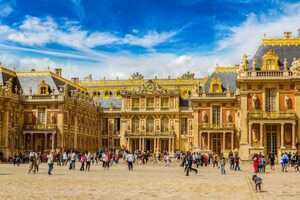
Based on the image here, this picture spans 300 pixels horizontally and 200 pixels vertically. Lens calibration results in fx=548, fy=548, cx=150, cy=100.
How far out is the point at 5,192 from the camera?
2091 centimetres

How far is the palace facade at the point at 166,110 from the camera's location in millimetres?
54375

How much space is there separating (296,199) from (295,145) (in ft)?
117

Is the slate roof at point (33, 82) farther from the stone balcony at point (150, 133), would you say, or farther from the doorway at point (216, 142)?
the doorway at point (216, 142)

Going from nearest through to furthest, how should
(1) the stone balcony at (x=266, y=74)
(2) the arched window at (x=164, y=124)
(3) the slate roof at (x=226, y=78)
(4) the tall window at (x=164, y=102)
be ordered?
(1) the stone balcony at (x=266, y=74) → (3) the slate roof at (x=226, y=78) → (2) the arched window at (x=164, y=124) → (4) the tall window at (x=164, y=102)

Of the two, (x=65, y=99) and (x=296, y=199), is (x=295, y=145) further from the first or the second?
(x=296, y=199)

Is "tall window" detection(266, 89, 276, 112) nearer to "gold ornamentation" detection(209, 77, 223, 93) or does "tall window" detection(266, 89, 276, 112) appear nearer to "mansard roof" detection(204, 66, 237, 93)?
"gold ornamentation" detection(209, 77, 223, 93)

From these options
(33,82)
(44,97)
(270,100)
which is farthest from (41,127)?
(270,100)

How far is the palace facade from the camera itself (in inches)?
2141

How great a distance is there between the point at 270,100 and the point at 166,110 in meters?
35.0

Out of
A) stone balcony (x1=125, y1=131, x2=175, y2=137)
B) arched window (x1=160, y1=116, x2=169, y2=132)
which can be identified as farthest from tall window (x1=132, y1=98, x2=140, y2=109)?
arched window (x1=160, y1=116, x2=169, y2=132)

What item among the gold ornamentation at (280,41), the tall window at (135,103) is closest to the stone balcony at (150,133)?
the tall window at (135,103)

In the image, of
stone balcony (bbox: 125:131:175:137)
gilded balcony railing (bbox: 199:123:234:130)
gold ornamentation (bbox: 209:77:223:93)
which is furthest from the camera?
stone balcony (bbox: 125:131:175:137)

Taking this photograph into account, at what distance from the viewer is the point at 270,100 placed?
180 ft

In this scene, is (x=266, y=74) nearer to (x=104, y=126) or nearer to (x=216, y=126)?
(x=216, y=126)
